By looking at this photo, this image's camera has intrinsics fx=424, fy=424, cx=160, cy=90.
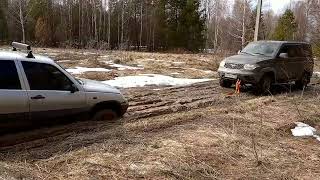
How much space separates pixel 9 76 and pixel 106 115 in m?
2.30

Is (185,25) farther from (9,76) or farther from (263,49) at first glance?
(9,76)

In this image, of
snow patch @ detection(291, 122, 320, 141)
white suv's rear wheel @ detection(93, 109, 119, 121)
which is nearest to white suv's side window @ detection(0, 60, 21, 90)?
white suv's rear wheel @ detection(93, 109, 119, 121)

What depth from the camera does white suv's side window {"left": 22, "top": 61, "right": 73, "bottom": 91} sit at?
7.65 metres

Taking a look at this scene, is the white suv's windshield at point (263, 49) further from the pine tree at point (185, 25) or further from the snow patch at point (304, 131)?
the pine tree at point (185, 25)

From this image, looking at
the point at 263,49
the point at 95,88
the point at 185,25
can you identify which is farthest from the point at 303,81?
the point at 185,25

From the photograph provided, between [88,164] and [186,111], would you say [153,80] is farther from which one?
[88,164]

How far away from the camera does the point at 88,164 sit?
6312 mm

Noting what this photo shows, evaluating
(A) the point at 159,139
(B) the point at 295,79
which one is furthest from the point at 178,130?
(B) the point at 295,79

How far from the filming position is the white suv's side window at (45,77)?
301 inches

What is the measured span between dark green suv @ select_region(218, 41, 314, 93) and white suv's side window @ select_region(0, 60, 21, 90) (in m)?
8.77

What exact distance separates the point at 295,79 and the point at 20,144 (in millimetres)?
11970

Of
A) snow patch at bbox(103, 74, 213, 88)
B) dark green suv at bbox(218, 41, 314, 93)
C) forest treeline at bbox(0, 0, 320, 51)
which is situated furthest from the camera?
forest treeline at bbox(0, 0, 320, 51)

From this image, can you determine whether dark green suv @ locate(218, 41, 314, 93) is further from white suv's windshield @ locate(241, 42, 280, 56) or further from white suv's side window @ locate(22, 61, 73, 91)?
white suv's side window @ locate(22, 61, 73, 91)

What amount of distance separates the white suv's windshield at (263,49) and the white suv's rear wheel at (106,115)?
798 cm
